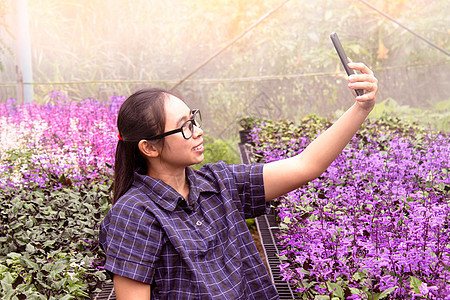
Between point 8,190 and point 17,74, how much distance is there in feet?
14.5

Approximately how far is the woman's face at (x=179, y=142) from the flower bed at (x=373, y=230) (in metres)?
0.49

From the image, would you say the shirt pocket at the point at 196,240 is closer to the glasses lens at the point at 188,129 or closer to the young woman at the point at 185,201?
the young woman at the point at 185,201

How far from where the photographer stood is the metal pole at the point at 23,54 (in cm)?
715

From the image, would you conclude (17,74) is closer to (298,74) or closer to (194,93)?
(194,93)

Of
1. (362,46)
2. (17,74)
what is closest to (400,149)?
(362,46)

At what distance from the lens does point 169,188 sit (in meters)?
1.77

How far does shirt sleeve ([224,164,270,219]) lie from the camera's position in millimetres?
1878

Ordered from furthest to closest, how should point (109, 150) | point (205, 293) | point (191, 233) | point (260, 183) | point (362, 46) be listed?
point (362, 46), point (109, 150), point (260, 183), point (191, 233), point (205, 293)

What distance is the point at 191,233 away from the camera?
1695 millimetres

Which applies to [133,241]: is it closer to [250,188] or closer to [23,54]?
[250,188]

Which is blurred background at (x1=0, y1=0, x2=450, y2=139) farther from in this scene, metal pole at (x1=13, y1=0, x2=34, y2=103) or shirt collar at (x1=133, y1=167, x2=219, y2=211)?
shirt collar at (x1=133, y1=167, x2=219, y2=211)

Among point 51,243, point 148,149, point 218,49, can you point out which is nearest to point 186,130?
point 148,149

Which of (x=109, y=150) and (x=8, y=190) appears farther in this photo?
(x=109, y=150)

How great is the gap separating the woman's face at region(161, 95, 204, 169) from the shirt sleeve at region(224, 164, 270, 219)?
0.21 meters
